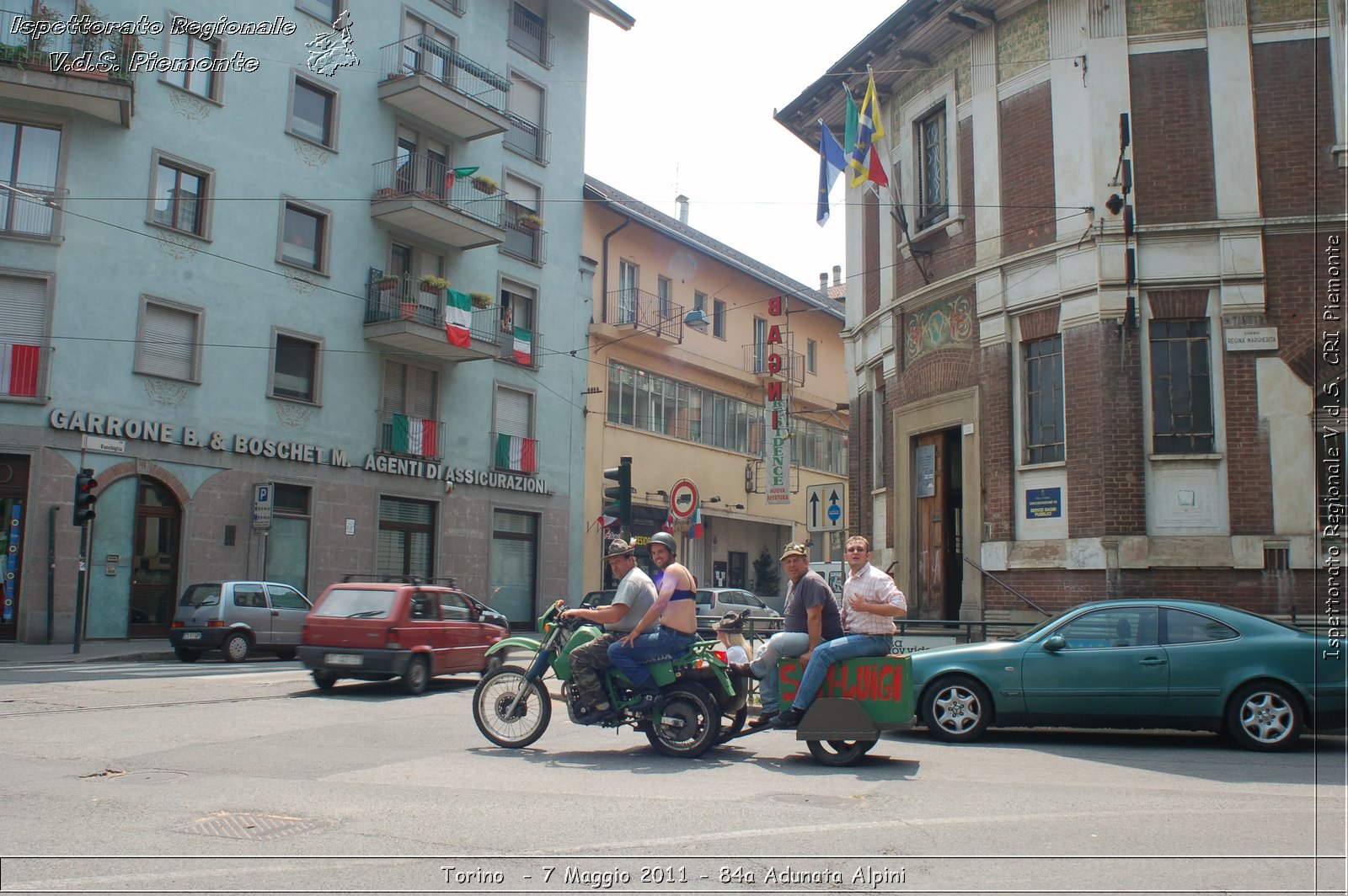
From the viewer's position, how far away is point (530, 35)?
1355 inches

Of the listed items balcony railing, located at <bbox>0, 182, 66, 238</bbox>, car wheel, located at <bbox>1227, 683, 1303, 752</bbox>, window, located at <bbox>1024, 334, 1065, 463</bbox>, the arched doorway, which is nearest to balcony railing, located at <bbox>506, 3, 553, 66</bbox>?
balcony railing, located at <bbox>0, 182, 66, 238</bbox>

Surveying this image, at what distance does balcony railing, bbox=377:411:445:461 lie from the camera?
92.9ft

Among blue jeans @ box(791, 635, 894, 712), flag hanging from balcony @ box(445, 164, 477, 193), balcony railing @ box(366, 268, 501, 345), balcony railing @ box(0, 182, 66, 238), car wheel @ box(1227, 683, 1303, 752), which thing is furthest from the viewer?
flag hanging from balcony @ box(445, 164, 477, 193)

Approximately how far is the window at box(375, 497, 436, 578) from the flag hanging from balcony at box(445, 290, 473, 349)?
14.3 feet

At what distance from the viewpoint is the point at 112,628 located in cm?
2256

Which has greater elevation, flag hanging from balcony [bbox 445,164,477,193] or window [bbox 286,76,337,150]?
window [bbox 286,76,337,150]

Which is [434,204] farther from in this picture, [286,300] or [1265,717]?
[1265,717]

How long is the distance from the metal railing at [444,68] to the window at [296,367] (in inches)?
294

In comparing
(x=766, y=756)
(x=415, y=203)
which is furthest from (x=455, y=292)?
(x=766, y=756)

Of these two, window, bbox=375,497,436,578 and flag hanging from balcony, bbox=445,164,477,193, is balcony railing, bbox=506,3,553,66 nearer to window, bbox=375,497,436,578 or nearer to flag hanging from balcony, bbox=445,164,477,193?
flag hanging from balcony, bbox=445,164,477,193

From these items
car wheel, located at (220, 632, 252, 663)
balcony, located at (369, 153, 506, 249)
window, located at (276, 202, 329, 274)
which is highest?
balcony, located at (369, 153, 506, 249)

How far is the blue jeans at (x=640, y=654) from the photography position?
9.07 metres

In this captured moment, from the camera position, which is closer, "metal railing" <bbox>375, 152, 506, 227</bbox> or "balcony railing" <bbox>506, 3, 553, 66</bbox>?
"metal railing" <bbox>375, 152, 506, 227</bbox>

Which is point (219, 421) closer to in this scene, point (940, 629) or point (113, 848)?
point (940, 629)
